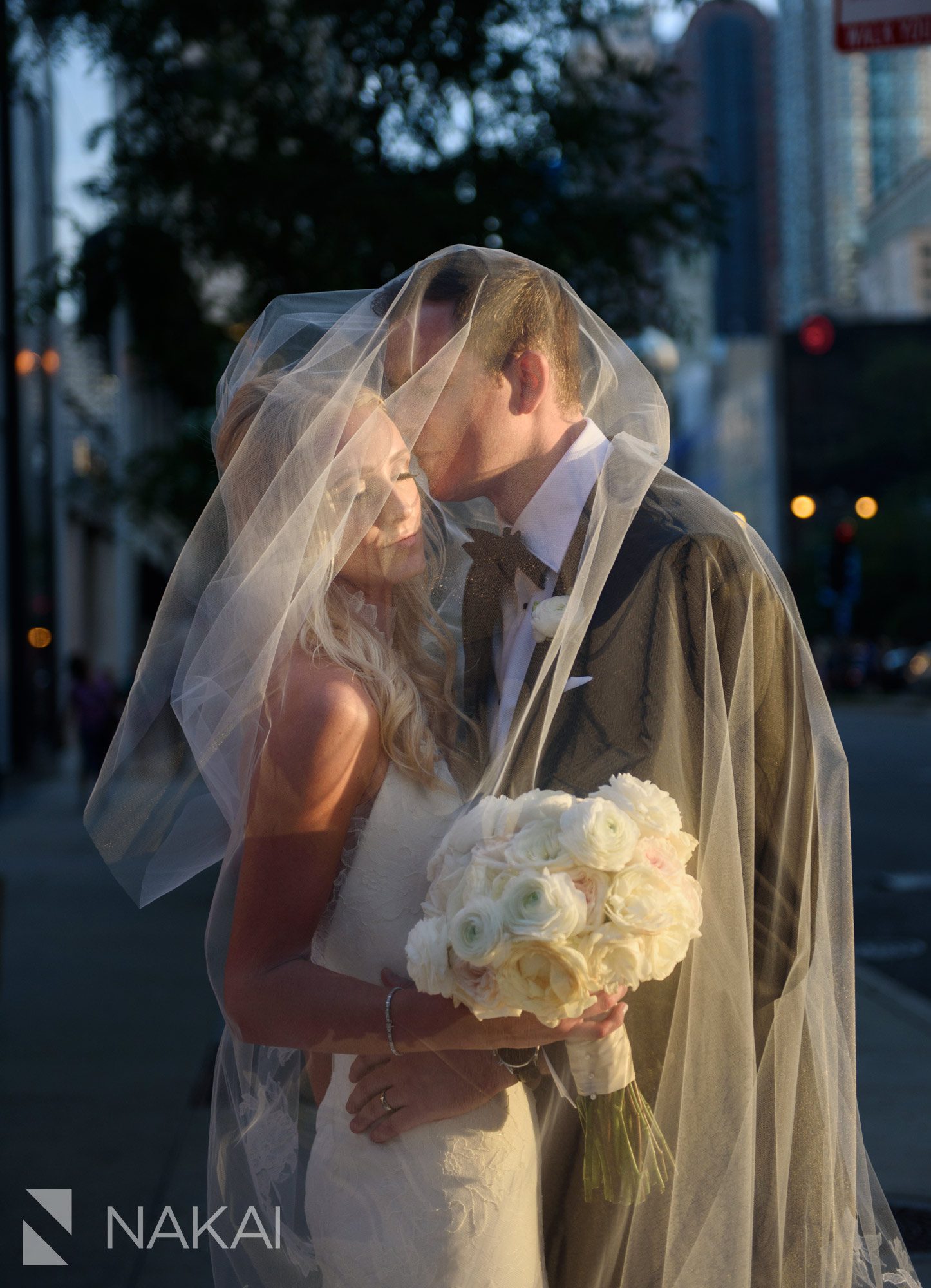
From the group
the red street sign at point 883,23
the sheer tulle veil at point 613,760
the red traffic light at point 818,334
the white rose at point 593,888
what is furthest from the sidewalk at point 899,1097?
the red traffic light at point 818,334

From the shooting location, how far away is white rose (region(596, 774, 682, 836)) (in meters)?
1.88

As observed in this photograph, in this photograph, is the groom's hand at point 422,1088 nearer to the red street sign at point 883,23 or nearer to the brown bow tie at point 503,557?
the brown bow tie at point 503,557

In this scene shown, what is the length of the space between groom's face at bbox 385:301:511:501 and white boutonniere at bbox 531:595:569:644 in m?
A: 0.34

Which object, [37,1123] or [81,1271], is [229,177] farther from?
[81,1271]

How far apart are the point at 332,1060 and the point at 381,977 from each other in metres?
0.29

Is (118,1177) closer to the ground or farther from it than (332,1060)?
closer to the ground

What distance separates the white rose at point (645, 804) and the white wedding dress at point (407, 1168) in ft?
1.11

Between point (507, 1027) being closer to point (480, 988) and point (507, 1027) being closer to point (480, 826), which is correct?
point (480, 988)

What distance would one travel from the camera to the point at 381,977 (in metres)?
2.04

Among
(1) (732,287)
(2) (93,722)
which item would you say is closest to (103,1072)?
(2) (93,722)

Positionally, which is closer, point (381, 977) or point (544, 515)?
point (381, 977)

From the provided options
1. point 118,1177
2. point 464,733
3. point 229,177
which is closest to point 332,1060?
point 464,733

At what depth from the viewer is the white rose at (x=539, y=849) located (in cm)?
182

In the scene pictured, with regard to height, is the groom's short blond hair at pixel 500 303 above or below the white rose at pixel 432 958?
above
